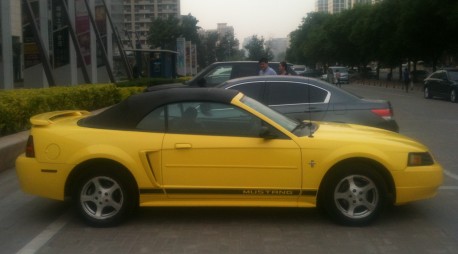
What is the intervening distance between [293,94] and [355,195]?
365cm

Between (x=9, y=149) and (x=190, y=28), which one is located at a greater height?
(x=190, y=28)

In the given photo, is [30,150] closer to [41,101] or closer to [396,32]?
[41,101]

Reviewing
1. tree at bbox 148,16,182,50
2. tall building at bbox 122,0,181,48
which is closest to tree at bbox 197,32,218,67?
tree at bbox 148,16,182,50

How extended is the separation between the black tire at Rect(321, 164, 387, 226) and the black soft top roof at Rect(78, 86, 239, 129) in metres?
1.40

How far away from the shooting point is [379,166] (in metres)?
6.07

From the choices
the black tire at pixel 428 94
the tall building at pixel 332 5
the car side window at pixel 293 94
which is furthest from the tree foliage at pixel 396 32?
the tall building at pixel 332 5

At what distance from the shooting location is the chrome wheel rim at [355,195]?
607 cm

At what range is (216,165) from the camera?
19.7ft

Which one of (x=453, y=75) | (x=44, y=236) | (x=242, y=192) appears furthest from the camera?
(x=453, y=75)

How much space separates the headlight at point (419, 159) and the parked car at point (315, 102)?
3.05m

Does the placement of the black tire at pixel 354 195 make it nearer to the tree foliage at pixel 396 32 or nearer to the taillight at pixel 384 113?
the taillight at pixel 384 113

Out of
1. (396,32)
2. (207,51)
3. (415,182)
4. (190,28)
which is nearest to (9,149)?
(415,182)

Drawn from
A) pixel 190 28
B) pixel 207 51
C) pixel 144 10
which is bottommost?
pixel 207 51

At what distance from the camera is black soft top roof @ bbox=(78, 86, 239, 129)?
6.23 metres
